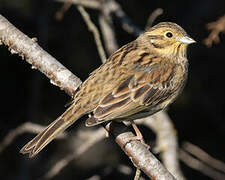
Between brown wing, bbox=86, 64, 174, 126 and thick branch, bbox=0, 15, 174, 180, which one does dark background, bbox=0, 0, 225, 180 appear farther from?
thick branch, bbox=0, 15, 174, 180

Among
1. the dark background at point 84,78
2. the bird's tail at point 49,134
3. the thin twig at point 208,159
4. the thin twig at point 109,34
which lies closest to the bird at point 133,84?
the bird's tail at point 49,134

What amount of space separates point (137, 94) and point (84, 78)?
2.21m

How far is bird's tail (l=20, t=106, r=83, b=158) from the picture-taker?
4664 mm

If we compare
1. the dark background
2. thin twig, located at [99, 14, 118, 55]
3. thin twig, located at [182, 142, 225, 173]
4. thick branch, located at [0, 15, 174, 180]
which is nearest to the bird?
thick branch, located at [0, 15, 174, 180]

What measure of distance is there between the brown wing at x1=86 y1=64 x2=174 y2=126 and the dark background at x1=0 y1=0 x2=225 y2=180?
2.06m

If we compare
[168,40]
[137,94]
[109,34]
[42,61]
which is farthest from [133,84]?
[109,34]

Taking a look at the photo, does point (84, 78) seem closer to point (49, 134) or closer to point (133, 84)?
point (133, 84)

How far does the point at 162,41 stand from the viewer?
587cm

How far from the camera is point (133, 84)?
5.33 m

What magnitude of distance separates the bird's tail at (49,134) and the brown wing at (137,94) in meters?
0.20

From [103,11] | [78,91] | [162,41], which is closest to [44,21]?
[103,11]

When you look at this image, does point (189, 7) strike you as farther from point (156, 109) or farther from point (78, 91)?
point (78, 91)

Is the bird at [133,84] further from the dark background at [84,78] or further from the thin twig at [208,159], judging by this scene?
the dark background at [84,78]

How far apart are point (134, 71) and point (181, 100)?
2.46m
